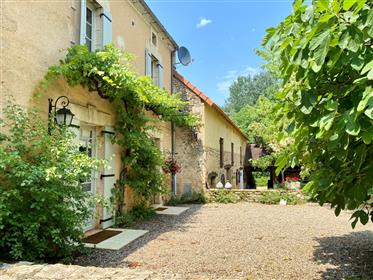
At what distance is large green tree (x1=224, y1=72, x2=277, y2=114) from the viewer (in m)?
59.2

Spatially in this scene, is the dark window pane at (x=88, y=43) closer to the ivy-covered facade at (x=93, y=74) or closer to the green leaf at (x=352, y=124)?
the ivy-covered facade at (x=93, y=74)

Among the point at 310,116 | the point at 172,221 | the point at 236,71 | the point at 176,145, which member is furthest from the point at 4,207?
the point at 236,71

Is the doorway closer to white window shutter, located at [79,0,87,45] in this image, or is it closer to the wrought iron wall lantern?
the wrought iron wall lantern

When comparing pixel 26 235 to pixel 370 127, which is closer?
pixel 370 127

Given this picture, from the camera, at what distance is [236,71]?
63969 millimetres

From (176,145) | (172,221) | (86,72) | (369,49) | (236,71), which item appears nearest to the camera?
(369,49)

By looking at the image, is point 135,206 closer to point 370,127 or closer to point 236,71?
point 370,127

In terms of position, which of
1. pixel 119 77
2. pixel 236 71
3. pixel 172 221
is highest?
pixel 236 71

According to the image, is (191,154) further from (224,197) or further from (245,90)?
(245,90)

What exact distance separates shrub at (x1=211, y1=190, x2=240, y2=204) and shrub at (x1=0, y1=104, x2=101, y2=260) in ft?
22.5

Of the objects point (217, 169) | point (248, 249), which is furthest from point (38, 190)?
point (217, 169)

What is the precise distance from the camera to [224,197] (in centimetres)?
1074

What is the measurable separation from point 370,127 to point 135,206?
6788mm

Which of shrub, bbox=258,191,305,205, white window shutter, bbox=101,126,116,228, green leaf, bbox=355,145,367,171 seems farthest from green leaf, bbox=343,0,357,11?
shrub, bbox=258,191,305,205
